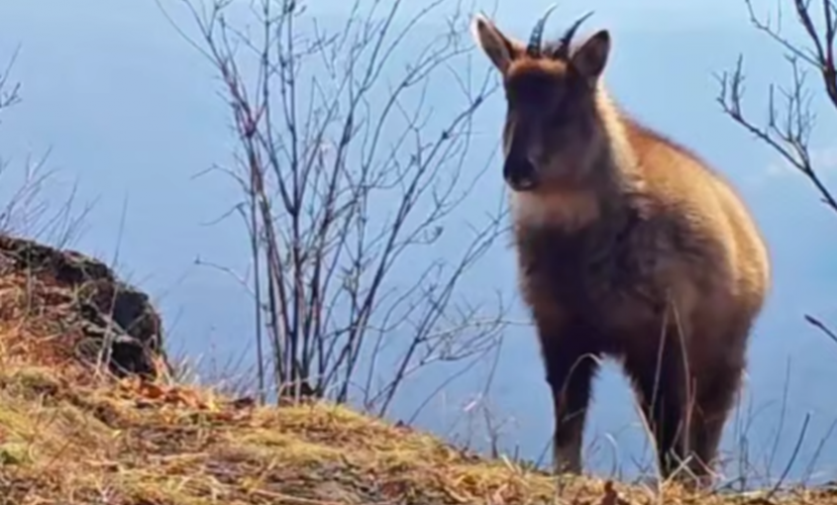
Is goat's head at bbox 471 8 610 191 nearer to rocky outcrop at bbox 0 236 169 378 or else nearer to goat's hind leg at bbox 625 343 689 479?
goat's hind leg at bbox 625 343 689 479

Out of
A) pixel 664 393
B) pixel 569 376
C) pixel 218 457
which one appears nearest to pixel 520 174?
pixel 569 376

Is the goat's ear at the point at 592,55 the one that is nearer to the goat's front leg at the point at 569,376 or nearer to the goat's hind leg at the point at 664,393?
the goat's front leg at the point at 569,376

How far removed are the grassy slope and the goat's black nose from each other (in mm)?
1558

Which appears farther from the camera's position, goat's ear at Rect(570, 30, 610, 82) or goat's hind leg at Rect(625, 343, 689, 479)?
goat's ear at Rect(570, 30, 610, 82)

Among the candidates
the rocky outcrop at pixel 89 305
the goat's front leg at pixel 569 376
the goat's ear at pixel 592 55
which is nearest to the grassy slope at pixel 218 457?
the rocky outcrop at pixel 89 305

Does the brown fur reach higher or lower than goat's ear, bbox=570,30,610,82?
lower

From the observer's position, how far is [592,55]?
7.08m

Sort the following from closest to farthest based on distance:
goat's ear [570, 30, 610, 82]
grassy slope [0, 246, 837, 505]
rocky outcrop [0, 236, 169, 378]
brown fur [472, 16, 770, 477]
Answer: grassy slope [0, 246, 837, 505]
rocky outcrop [0, 236, 169, 378]
brown fur [472, 16, 770, 477]
goat's ear [570, 30, 610, 82]

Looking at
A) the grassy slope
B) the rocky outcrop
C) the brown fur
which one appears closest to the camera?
the grassy slope

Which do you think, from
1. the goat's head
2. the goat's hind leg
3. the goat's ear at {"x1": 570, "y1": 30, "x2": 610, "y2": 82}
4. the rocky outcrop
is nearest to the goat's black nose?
the goat's head

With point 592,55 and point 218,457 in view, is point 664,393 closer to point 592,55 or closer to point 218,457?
point 592,55

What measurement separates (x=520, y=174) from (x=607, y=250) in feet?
1.46

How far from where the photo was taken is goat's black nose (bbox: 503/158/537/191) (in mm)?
6719

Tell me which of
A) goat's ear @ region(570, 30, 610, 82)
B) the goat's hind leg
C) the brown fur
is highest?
goat's ear @ region(570, 30, 610, 82)
